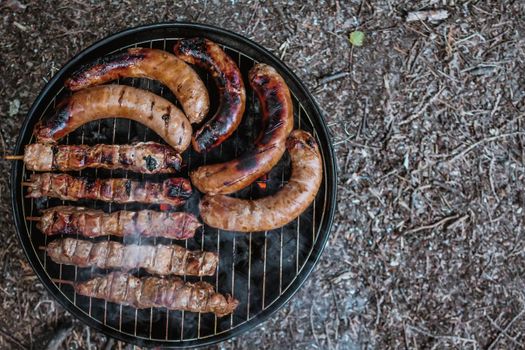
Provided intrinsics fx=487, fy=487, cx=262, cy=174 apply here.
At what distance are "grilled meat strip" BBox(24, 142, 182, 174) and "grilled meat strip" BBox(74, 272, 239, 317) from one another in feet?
3.28

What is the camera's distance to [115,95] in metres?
4.40

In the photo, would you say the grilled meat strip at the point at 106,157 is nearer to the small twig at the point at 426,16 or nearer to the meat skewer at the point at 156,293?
the meat skewer at the point at 156,293

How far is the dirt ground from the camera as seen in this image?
16.1 ft

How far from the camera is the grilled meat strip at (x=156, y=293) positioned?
4.30 metres

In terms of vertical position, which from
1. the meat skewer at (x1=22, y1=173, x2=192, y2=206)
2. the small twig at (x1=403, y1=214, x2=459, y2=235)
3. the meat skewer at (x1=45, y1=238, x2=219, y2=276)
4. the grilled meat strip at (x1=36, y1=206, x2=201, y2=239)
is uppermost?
the meat skewer at (x1=22, y1=173, x2=192, y2=206)

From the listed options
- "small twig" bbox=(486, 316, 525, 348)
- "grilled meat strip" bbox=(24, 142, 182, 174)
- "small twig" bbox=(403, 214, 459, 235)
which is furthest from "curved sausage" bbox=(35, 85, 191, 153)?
"small twig" bbox=(486, 316, 525, 348)

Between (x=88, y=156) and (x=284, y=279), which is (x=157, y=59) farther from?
(x=284, y=279)

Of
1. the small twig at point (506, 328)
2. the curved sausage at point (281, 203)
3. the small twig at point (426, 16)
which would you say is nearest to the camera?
the curved sausage at point (281, 203)

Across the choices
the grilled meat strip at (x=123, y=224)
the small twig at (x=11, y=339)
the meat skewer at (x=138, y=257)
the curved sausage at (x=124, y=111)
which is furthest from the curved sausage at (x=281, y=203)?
the small twig at (x=11, y=339)

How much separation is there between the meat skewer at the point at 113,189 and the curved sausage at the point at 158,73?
663 mm

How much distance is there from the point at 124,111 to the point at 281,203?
5.43 ft

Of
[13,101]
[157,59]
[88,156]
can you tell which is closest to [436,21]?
[157,59]

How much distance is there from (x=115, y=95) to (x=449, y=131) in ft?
11.1

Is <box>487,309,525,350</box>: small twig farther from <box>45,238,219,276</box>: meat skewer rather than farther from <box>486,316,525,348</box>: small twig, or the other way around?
<box>45,238,219,276</box>: meat skewer
